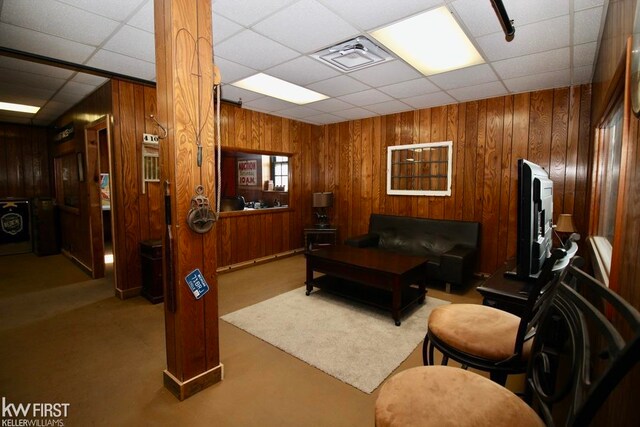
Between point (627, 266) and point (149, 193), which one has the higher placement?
point (149, 193)

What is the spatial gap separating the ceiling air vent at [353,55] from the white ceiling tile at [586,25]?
139 cm

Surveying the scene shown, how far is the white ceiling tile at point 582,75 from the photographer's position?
10.3ft

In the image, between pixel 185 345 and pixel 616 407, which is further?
pixel 185 345

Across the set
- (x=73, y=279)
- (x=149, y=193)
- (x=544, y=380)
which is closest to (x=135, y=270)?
(x=149, y=193)

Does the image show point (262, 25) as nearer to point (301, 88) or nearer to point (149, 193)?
point (301, 88)

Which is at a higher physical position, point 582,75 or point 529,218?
point 582,75

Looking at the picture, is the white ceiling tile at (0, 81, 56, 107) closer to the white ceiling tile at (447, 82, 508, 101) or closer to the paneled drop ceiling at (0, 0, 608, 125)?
the paneled drop ceiling at (0, 0, 608, 125)

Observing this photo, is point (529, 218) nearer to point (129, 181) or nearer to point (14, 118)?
point (129, 181)

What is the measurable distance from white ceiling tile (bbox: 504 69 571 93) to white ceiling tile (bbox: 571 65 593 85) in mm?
49

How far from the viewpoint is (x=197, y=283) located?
1.93 metres

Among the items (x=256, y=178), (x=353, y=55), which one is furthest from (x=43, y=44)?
(x=256, y=178)

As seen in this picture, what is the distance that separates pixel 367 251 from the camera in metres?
3.84

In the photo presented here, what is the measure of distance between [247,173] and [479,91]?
224 inches

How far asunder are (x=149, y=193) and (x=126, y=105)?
1.03 m
